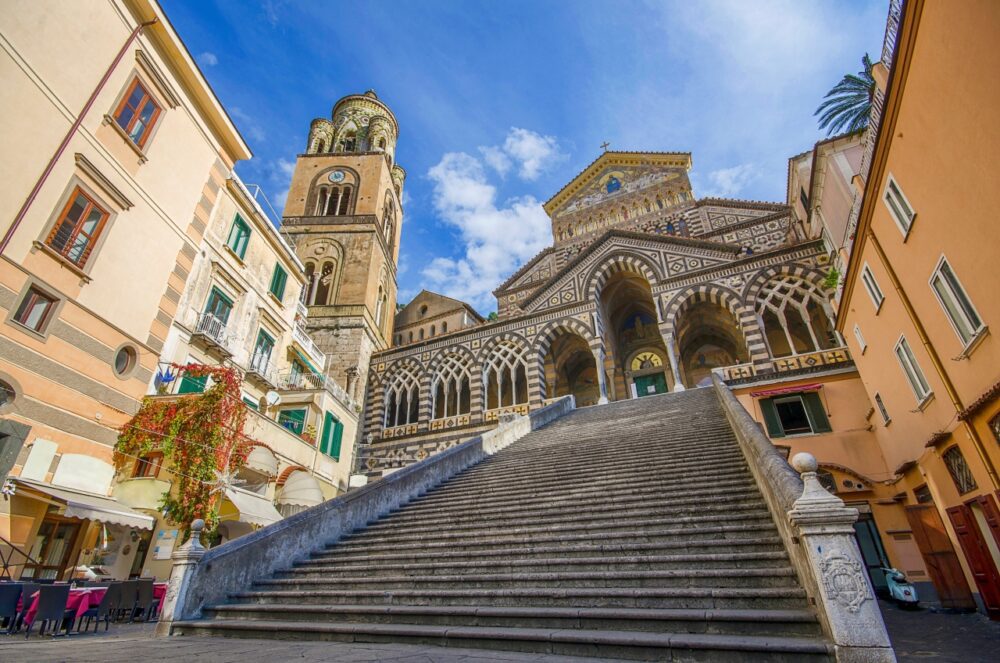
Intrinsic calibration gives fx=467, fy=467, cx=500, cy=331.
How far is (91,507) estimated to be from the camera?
8359 mm

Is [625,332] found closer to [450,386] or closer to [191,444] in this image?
[450,386]

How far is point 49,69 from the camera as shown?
950cm

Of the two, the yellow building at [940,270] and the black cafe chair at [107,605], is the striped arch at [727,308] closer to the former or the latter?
the yellow building at [940,270]

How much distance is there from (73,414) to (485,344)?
1619cm

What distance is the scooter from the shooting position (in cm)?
966

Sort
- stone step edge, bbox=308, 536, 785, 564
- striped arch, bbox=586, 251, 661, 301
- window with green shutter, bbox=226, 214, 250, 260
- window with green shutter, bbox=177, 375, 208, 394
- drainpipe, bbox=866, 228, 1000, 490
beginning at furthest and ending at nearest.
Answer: striped arch, bbox=586, 251, 661, 301 → window with green shutter, bbox=226, 214, 250, 260 → window with green shutter, bbox=177, 375, 208, 394 → drainpipe, bbox=866, 228, 1000, 490 → stone step edge, bbox=308, 536, 785, 564

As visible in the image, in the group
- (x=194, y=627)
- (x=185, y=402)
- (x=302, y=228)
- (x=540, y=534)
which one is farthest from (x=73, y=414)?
(x=302, y=228)

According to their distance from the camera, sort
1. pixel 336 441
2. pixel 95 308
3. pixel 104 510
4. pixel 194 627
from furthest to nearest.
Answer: pixel 336 441 < pixel 95 308 < pixel 104 510 < pixel 194 627

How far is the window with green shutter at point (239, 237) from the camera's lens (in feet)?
50.6

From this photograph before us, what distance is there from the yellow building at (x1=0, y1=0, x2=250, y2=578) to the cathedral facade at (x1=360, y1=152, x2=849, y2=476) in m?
12.5

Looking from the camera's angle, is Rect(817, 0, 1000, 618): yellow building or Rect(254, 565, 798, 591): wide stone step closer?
Rect(254, 565, 798, 591): wide stone step

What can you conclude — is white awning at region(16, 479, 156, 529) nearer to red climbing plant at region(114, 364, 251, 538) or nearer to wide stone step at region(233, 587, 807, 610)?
red climbing plant at region(114, 364, 251, 538)

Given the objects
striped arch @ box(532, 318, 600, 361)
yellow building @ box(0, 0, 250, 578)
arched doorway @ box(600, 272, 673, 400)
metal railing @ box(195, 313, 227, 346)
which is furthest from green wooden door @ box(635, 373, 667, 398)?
yellow building @ box(0, 0, 250, 578)

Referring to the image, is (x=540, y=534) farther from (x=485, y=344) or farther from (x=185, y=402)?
(x=485, y=344)
